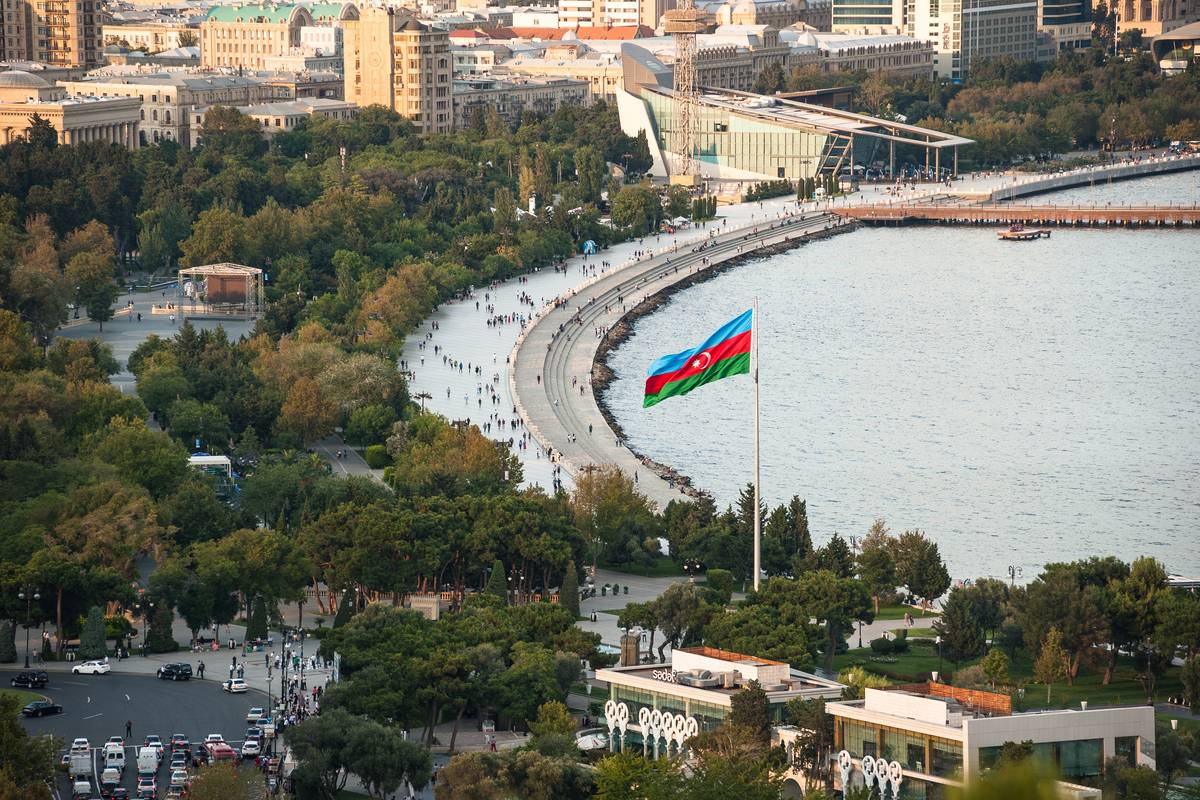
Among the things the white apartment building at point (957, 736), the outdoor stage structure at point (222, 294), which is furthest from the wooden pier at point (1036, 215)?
the white apartment building at point (957, 736)

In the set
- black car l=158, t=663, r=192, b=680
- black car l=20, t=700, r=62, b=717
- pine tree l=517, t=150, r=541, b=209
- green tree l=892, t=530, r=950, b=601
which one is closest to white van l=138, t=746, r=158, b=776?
black car l=20, t=700, r=62, b=717

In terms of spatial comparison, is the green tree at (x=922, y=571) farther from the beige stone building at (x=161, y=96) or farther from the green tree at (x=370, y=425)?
the beige stone building at (x=161, y=96)

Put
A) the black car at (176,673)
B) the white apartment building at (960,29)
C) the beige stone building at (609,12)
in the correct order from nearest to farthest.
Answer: the black car at (176,673) → the white apartment building at (960,29) → the beige stone building at (609,12)

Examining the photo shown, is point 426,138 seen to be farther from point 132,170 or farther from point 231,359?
point 231,359

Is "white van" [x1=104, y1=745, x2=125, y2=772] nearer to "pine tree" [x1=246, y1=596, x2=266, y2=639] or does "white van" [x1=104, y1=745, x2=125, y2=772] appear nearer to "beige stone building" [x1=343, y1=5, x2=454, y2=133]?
"pine tree" [x1=246, y1=596, x2=266, y2=639]

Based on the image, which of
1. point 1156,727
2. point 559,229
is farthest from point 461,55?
point 1156,727

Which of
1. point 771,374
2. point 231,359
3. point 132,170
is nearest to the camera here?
point 231,359

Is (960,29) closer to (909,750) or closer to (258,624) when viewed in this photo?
(258,624)
